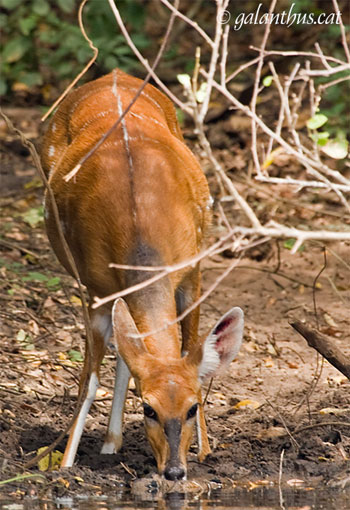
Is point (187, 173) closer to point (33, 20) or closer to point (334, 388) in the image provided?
point (334, 388)

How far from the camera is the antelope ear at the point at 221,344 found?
5.27 meters

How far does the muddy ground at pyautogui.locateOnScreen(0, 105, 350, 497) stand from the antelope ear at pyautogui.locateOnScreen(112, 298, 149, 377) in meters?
0.66

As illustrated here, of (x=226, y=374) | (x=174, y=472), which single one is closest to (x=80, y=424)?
(x=174, y=472)

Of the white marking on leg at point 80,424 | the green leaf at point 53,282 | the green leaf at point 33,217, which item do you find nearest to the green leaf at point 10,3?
the green leaf at point 33,217

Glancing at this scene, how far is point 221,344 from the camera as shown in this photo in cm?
535

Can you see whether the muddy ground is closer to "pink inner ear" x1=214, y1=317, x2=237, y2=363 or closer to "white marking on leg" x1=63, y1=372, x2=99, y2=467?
"white marking on leg" x1=63, y1=372, x2=99, y2=467

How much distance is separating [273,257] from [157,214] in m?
4.03

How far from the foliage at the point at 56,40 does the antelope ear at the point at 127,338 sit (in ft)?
20.3

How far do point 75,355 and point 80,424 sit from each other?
1.66 metres

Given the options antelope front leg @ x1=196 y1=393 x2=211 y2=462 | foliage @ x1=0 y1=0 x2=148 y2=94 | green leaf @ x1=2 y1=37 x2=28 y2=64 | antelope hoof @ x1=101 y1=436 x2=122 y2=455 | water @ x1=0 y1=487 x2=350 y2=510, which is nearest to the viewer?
water @ x1=0 y1=487 x2=350 y2=510

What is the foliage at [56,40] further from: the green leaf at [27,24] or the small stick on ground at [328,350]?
the small stick on ground at [328,350]

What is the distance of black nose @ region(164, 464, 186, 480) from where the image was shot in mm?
4926

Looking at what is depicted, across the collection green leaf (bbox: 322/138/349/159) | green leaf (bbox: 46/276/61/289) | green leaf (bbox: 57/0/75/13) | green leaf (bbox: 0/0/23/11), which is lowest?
green leaf (bbox: 46/276/61/289)

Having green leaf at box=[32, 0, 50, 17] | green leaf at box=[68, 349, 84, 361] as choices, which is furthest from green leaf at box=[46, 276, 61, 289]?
green leaf at box=[32, 0, 50, 17]
